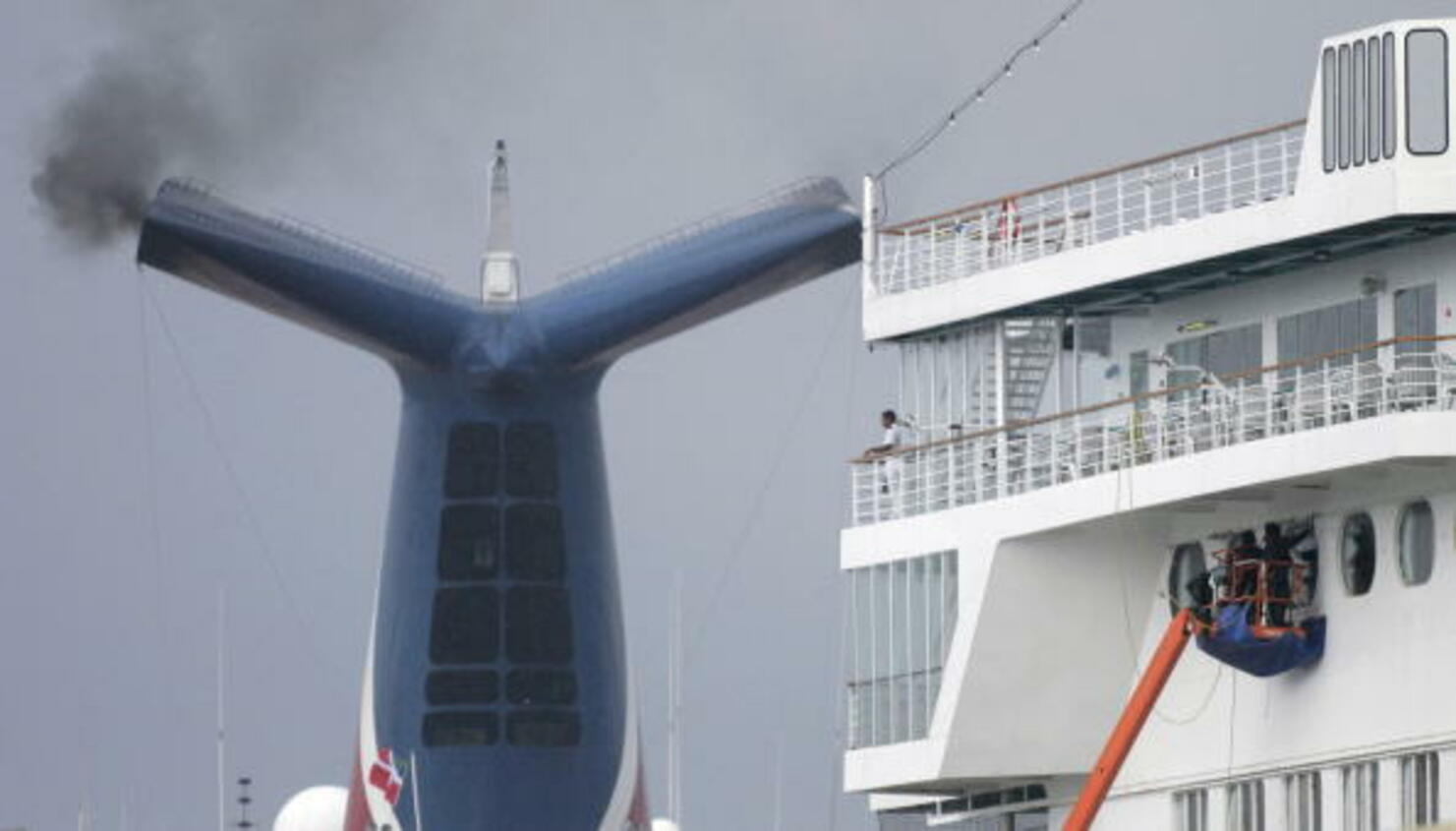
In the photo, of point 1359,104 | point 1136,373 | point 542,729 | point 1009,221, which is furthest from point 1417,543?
point 542,729

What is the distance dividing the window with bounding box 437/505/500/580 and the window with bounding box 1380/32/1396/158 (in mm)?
34299

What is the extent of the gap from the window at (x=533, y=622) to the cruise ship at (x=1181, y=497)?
25.7 metres

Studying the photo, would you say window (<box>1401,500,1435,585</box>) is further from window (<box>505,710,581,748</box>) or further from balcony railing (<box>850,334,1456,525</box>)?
window (<box>505,710,581,748</box>)

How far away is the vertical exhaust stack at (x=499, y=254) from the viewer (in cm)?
8862

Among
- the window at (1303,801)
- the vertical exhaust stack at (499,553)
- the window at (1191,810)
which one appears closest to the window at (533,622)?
the vertical exhaust stack at (499,553)

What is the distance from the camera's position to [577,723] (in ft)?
298

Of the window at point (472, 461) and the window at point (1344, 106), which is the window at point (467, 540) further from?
the window at point (1344, 106)

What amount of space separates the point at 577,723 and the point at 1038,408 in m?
29.8

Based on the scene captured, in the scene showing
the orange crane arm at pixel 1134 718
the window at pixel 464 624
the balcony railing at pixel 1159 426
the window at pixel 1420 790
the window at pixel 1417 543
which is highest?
the window at pixel 464 624

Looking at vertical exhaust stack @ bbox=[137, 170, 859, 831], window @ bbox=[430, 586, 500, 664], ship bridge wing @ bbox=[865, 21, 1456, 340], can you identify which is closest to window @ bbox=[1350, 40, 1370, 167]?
ship bridge wing @ bbox=[865, 21, 1456, 340]

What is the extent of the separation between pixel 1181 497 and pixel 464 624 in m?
33.1

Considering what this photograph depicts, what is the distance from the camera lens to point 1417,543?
55156 mm

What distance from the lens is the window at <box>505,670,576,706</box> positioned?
8831 centimetres

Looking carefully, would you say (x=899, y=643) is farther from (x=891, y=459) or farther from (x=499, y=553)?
(x=499, y=553)
